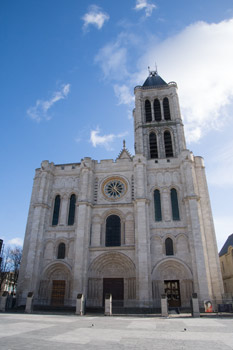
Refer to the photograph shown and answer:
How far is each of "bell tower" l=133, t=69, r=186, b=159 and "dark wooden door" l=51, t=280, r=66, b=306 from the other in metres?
16.1

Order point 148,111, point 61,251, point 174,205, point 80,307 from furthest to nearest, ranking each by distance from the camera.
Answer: point 148,111, point 174,205, point 61,251, point 80,307

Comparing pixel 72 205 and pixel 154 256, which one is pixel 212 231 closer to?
pixel 154 256

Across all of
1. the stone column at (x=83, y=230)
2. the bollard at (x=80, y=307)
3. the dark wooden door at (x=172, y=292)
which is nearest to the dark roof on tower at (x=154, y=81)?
the stone column at (x=83, y=230)

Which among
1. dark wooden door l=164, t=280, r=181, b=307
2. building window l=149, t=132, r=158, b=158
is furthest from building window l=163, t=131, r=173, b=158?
dark wooden door l=164, t=280, r=181, b=307

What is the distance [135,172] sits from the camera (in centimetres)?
2611

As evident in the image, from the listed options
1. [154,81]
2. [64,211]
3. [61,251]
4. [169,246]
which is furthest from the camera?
[154,81]

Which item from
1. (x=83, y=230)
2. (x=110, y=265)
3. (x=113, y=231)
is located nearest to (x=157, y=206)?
(x=113, y=231)

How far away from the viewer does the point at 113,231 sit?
24.6 m

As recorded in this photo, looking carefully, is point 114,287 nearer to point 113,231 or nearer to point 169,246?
point 113,231

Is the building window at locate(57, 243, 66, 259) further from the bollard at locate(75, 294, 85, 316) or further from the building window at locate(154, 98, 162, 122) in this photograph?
the building window at locate(154, 98, 162, 122)

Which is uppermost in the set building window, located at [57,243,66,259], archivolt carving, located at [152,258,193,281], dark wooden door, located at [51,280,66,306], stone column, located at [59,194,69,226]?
stone column, located at [59,194,69,226]

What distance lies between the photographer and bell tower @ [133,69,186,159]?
29.6 metres

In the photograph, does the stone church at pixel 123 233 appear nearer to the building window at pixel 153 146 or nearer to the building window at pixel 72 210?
the building window at pixel 72 210

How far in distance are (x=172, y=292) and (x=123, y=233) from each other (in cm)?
672
